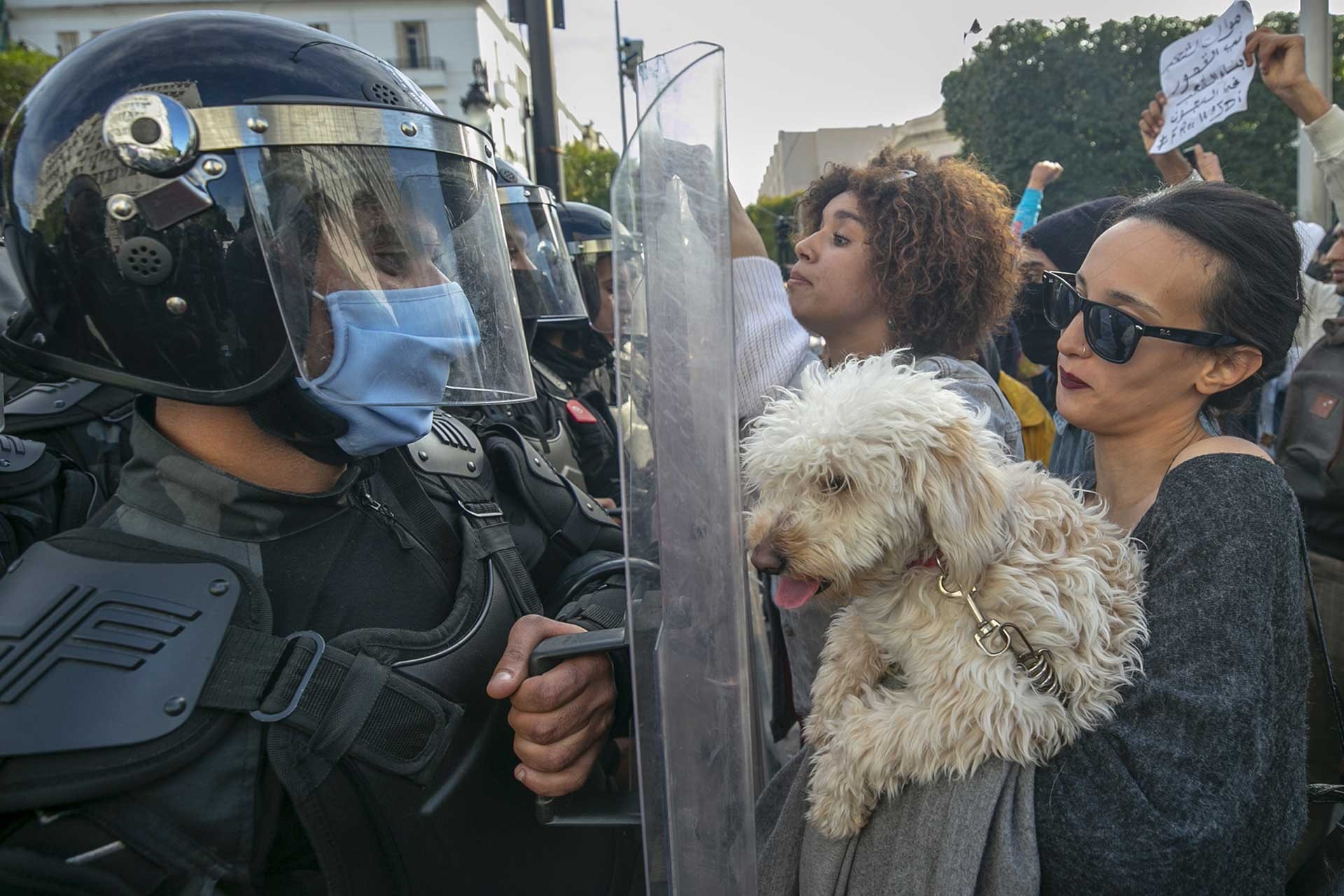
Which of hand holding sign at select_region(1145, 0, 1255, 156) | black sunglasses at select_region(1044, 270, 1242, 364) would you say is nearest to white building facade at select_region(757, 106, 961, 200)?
hand holding sign at select_region(1145, 0, 1255, 156)

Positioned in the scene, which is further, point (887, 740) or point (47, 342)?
point (47, 342)

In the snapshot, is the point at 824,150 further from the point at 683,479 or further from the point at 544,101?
the point at 683,479

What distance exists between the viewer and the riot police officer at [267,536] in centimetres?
119

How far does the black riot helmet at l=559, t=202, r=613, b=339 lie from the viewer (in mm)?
5379

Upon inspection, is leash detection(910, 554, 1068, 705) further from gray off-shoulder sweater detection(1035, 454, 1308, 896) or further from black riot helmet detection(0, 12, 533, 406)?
black riot helmet detection(0, 12, 533, 406)

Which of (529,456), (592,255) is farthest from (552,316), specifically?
(529,456)

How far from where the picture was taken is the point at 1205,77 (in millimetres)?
3582

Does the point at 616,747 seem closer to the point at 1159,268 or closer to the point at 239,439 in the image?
the point at 239,439

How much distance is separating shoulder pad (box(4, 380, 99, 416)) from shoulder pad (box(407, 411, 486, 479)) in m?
1.52

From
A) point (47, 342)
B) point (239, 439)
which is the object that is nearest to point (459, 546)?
point (239, 439)

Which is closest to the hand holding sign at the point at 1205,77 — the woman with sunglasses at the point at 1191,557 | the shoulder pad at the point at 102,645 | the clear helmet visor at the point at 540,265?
the woman with sunglasses at the point at 1191,557

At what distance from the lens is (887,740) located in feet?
4.24

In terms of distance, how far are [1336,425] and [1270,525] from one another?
6.49ft

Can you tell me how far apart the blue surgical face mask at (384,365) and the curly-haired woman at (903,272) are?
800 millimetres
